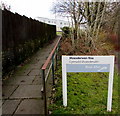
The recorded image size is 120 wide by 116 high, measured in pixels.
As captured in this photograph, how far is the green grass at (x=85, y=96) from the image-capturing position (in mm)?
2773

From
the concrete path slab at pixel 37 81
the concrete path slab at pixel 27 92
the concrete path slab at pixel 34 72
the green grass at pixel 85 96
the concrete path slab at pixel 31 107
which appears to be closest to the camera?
the concrete path slab at pixel 31 107

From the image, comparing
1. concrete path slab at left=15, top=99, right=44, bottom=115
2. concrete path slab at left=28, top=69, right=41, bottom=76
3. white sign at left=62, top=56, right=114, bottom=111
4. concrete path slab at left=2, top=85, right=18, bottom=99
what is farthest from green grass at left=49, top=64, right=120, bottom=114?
concrete path slab at left=2, top=85, right=18, bottom=99

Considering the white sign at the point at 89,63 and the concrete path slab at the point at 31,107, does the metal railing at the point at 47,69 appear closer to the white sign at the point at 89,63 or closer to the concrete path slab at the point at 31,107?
the concrete path slab at the point at 31,107

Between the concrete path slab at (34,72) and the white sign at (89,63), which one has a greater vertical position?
the white sign at (89,63)

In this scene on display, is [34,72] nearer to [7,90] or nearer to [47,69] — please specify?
[47,69]

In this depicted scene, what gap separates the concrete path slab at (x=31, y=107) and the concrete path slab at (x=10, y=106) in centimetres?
9

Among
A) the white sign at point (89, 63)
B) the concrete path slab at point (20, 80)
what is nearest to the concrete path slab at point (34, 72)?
the concrete path slab at point (20, 80)

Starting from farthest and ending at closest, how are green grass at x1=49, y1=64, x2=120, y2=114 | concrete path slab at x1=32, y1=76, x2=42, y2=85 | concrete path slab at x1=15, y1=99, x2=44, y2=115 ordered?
concrete path slab at x1=32, y1=76, x2=42, y2=85 → green grass at x1=49, y1=64, x2=120, y2=114 → concrete path slab at x1=15, y1=99, x2=44, y2=115

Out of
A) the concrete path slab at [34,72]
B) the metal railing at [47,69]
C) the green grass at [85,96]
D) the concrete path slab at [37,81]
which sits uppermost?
the metal railing at [47,69]

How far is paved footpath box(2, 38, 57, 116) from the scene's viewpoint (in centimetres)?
265

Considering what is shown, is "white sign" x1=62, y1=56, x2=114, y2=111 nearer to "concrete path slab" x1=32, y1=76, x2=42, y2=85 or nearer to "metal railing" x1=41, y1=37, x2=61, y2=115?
"metal railing" x1=41, y1=37, x2=61, y2=115

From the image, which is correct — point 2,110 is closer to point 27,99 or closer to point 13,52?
point 27,99

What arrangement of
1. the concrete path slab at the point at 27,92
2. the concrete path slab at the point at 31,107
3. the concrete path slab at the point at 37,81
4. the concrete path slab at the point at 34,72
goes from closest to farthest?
the concrete path slab at the point at 31,107 < the concrete path slab at the point at 27,92 < the concrete path slab at the point at 37,81 < the concrete path slab at the point at 34,72

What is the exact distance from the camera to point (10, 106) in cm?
276
